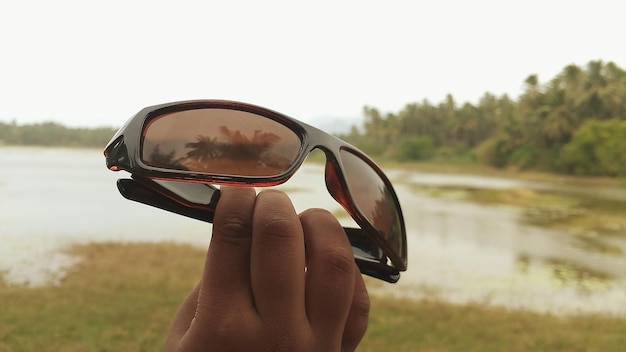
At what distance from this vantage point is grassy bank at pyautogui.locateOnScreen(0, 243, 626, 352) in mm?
3494

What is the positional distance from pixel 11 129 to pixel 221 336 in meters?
27.7

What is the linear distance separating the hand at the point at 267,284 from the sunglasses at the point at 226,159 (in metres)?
0.09

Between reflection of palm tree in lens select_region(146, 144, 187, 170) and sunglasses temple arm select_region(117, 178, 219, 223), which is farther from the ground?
reflection of palm tree in lens select_region(146, 144, 187, 170)

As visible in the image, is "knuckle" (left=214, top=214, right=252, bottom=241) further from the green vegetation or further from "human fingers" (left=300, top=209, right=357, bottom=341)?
the green vegetation

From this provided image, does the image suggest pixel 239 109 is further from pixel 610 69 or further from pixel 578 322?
pixel 610 69

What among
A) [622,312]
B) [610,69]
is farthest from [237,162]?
[610,69]

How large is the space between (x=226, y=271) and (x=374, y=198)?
0.32 m

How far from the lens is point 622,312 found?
16.3ft

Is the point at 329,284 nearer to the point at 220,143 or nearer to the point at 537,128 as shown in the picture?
the point at 220,143

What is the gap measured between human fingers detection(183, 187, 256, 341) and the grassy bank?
10.2 ft

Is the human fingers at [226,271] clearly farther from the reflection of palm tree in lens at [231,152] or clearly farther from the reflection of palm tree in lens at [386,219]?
the reflection of palm tree in lens at [386,219]

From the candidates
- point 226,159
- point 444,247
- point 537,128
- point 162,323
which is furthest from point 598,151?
point 226,159

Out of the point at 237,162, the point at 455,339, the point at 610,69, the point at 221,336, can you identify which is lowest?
the point at 455,339

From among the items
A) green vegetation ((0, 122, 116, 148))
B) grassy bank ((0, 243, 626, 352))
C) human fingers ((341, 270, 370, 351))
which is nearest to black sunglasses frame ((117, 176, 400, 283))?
human fingers ((341, 270, 370, 351))
